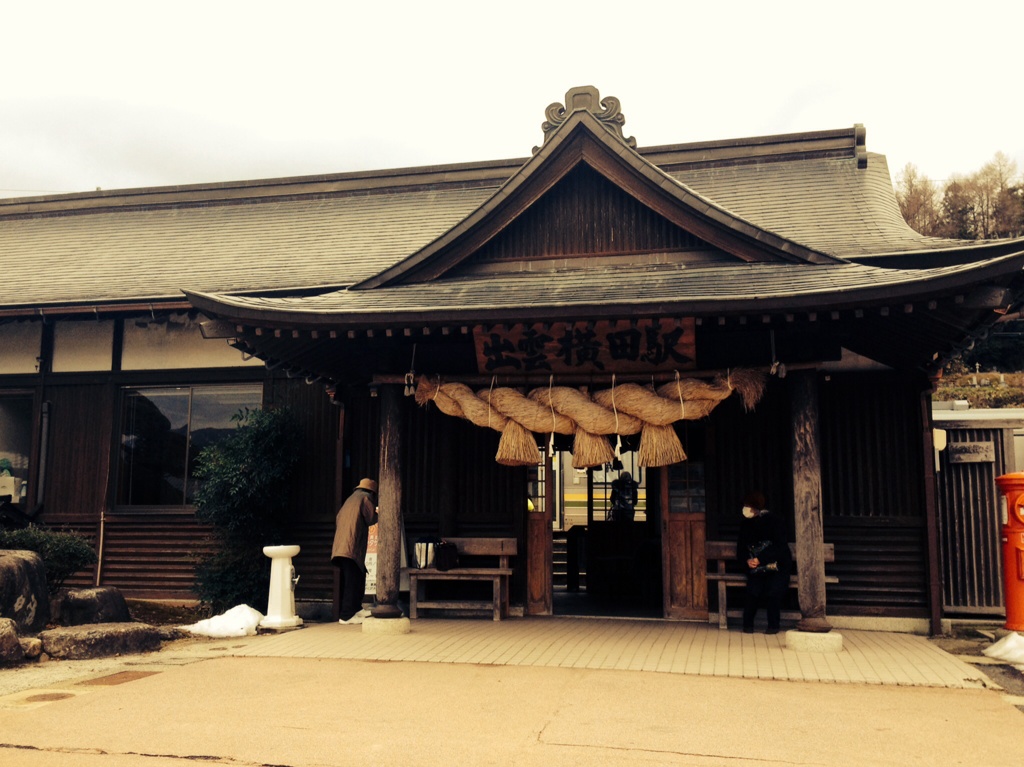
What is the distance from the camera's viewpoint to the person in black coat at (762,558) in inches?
350

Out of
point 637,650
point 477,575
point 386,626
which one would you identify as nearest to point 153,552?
point 386,626

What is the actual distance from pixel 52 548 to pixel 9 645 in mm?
2453

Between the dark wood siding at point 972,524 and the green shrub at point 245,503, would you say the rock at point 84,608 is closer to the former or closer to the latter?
the green shrub at point 245,503

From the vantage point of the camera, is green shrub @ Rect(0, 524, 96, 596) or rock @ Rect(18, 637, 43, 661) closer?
rock @ Rect(18, 637, 43, 661)

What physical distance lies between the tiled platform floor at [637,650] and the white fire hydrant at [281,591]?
299 millimetres

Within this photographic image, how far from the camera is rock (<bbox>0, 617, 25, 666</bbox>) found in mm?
7504

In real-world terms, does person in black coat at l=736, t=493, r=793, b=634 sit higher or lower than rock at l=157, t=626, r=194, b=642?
higher

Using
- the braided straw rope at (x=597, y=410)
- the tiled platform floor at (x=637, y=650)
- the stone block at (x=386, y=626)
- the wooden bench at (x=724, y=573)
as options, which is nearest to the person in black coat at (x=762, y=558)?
the wooden bench at (x=724, y=573)

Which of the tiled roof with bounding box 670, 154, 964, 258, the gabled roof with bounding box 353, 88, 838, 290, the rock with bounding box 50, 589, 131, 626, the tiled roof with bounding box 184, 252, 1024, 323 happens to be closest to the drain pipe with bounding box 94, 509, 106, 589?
the rock with bounding box 50, 589, 131, 626

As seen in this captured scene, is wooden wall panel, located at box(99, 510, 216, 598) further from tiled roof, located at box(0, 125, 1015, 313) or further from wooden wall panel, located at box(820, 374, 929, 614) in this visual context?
wooden wall panel, located at box(820, 374, 929, 614)

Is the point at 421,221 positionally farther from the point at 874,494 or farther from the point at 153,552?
the point at 874,494

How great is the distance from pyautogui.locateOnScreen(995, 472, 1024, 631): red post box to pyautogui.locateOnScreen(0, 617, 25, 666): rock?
31.2 ft

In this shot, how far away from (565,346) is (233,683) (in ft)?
14.1

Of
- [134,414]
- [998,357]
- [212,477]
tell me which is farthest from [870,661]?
[998,357]
